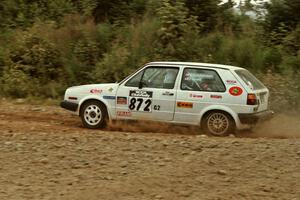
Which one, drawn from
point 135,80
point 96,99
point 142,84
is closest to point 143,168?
point 142,84

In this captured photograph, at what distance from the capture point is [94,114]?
11578mm

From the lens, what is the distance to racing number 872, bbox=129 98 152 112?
36.7ft

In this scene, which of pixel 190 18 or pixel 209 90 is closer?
pixel 209 90

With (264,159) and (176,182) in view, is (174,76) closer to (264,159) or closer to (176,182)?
(264,159)

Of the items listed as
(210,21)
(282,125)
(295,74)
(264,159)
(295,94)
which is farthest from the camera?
(210,21)

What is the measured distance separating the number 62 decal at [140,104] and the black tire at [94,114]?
615 millimetres

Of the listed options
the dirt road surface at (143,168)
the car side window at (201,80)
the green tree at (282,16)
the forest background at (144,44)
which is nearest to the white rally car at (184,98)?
the car side window at (201,80)

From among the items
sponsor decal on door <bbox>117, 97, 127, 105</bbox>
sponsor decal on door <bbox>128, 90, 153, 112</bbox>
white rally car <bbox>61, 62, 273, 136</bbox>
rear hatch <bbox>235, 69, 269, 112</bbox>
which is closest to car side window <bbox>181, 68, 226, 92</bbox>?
white rally car <bbox>61, 62, 273, 136</bbox>

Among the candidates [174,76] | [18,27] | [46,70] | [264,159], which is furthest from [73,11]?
[264,159]

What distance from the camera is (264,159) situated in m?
7.43

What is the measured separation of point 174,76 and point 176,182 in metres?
5.02

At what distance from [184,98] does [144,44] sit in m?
6.77

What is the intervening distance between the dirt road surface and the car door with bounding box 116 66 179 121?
186cm

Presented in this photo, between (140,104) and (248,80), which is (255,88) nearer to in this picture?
(248,80)
